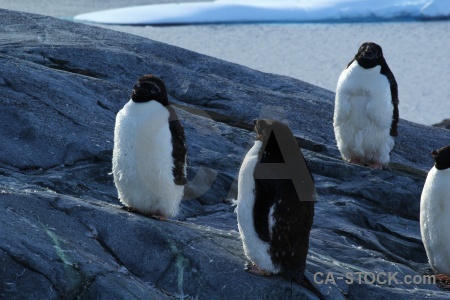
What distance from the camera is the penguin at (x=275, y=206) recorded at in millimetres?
4441

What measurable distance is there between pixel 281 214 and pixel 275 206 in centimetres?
5

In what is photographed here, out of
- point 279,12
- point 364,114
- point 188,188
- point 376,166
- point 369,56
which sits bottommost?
point 188,188

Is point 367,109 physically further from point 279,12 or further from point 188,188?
point 279,12

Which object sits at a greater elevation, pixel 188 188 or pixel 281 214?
pixel 281 214

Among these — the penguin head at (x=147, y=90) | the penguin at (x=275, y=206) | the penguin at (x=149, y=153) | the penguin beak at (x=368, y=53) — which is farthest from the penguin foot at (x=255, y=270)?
the penguin beak at (x=368, y=53)

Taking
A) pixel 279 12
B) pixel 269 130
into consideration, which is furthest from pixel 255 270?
pixel 279 12

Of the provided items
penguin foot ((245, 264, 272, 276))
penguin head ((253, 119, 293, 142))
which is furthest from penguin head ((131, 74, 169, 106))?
penguin foot ((245, 264, 272, 276))

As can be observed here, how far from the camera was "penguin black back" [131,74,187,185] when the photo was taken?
16.8ft

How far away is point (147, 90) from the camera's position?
202 inches

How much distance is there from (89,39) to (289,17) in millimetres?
10878

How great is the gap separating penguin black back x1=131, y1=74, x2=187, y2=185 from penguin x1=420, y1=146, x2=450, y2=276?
5.01 feet

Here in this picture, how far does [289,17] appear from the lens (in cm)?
1933

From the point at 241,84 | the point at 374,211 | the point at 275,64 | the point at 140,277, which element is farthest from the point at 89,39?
the point at 275,64

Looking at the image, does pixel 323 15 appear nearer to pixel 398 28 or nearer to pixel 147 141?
pixel 398 28
